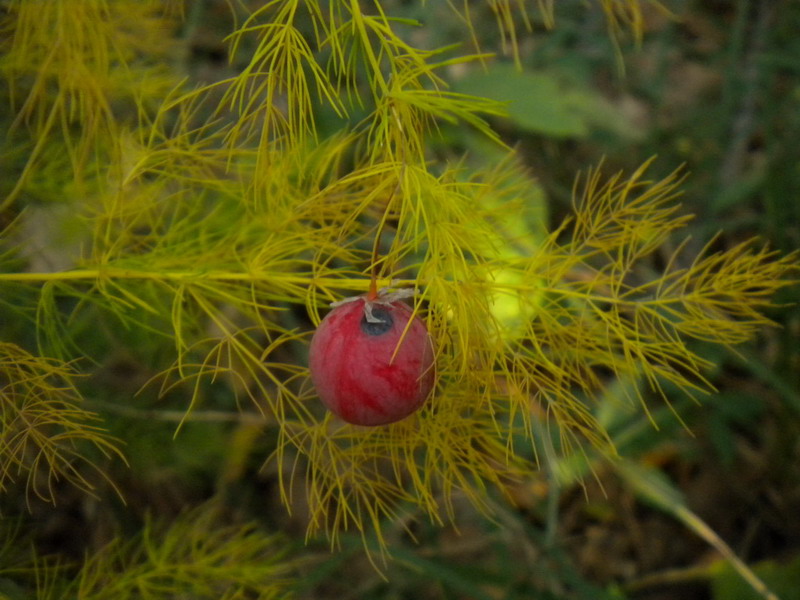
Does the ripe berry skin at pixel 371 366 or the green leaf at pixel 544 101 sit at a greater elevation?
the ripe berry skin at pixel 371 366

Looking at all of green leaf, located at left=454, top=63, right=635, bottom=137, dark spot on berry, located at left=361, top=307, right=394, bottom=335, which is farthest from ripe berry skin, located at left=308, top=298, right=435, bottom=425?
green leaf, located at left=454, top=63, right=635, bottom=137

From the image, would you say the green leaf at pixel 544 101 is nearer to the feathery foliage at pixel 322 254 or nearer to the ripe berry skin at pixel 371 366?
the feathery foliage at pixel 322 254

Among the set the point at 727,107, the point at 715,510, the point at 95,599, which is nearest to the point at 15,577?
the point at 95,599

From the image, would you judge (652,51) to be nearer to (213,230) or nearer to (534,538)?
(534,538)

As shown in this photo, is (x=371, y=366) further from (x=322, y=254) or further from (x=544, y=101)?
(x=544, y=101)

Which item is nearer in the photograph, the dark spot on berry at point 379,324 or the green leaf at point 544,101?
the dark spot on berry at point 379,324

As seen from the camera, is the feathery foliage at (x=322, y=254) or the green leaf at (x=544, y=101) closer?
the feathery foliage at (x=322, y=254)

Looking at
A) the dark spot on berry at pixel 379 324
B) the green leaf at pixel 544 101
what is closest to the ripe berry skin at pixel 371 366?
the dark spot on berry at pixel 379 324

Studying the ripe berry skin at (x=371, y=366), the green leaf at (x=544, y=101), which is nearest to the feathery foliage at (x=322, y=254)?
the ripe berry skin at (x=371, y=366)

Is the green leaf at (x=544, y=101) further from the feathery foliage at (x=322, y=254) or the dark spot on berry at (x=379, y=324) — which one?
the dark spot on berry at (x=379, y=324)
